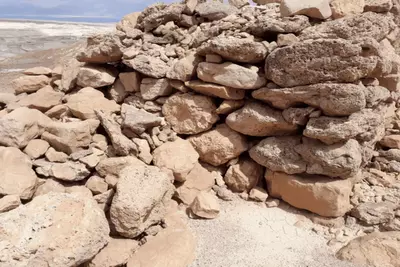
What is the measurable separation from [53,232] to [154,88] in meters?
3.20

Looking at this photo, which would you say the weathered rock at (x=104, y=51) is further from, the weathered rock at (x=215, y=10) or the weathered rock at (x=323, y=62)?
the weathered rock at (x=323, y=62)

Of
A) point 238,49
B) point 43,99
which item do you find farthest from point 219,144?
point 43,99

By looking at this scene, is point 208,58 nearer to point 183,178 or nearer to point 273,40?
point 273,40

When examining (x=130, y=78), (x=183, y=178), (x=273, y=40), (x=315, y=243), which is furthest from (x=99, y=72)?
(x=315, y=243)

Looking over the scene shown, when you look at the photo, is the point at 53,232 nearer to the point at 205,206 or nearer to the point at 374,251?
the point at 205,206

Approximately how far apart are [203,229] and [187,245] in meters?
0.54

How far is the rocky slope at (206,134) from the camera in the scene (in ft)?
13.6

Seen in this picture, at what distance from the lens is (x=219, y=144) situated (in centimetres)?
559

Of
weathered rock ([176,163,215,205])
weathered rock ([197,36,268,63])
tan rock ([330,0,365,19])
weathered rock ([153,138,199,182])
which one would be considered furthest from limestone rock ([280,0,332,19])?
weathered rock ([176,163,215,205])

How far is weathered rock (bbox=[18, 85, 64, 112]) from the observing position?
5969mm

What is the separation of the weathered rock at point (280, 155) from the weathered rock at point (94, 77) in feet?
10.5

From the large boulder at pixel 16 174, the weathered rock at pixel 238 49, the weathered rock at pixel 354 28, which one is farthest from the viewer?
the weathered rock at pixel 238 49

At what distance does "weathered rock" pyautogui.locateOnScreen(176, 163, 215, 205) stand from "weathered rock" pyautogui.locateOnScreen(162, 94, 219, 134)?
714 mm

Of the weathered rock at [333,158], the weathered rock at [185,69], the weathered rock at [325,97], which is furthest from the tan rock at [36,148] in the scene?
the weathered rock at [333,158]
